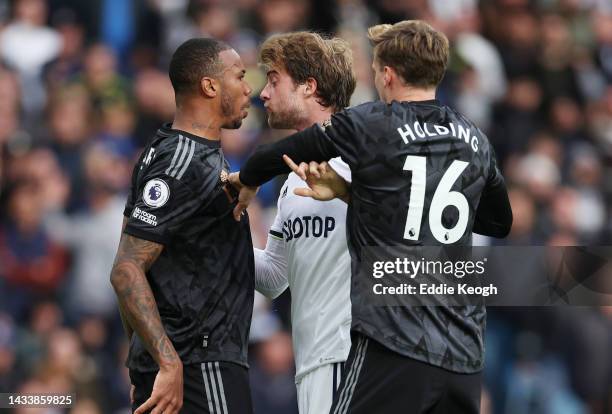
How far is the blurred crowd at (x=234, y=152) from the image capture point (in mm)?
8836

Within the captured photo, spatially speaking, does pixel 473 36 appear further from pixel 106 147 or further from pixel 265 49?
pixel 265 49

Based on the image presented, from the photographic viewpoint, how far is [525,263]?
7.27 meters

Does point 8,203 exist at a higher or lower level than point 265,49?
lower

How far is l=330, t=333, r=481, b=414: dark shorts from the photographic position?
424 centimetres

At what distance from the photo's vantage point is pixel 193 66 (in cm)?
492

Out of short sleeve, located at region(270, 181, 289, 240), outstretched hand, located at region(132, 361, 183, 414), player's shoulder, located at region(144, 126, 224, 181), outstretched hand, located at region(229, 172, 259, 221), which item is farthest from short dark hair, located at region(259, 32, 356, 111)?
outstretched hand, located at region(132, 361, 183, 414)

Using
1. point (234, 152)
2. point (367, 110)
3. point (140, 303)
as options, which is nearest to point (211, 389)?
point (140, 303)

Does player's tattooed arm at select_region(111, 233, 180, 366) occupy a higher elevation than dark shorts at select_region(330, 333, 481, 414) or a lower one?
higher

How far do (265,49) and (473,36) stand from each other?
19.7ft

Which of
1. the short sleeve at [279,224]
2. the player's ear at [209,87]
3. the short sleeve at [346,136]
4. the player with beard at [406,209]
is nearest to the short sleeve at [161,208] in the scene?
the player with beard at [406,209]

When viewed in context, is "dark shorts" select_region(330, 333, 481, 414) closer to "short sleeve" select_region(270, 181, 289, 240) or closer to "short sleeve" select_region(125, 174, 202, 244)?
"short sleeve" select_region(125, 174, 202, 244)

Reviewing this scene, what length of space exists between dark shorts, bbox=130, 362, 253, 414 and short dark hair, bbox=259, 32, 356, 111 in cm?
140

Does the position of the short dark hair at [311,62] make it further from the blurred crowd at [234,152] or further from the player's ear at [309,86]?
the blurred crowd at [234,152]

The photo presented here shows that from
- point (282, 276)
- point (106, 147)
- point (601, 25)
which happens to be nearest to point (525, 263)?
point (282, 276)
